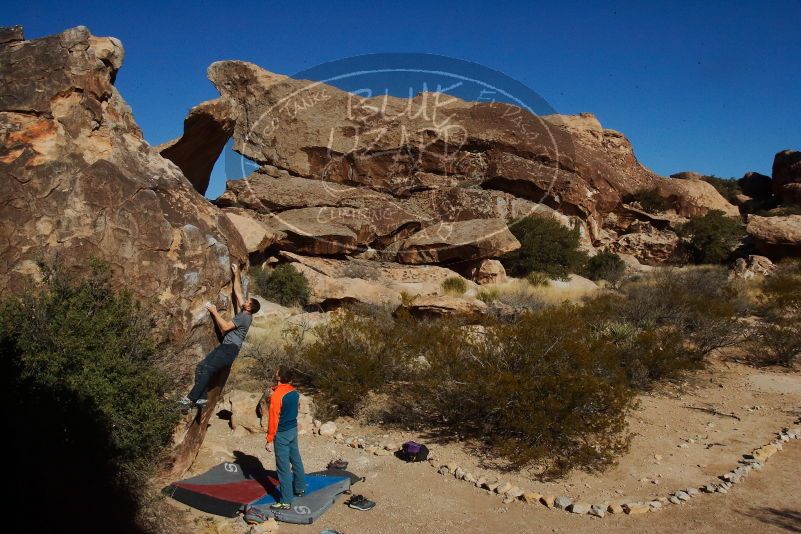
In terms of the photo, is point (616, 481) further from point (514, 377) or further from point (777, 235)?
point (777, 235)

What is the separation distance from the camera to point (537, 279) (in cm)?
1902

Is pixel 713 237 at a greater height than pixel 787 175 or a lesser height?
lesser

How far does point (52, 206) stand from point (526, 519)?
4.58 m

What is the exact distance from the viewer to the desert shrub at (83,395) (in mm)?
3449

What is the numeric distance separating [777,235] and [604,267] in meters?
6.30

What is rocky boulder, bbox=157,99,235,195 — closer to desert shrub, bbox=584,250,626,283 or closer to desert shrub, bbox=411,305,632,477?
desert shrub, bbox=411,305,632,477

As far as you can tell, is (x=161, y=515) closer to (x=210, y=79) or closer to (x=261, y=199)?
(x=261, y=199)

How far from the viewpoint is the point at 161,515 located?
392cm

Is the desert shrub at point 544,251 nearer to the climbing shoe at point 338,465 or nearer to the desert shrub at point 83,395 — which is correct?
the climbing shoe at point 338,465

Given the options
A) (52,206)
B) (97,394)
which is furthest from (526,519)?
(52,206)

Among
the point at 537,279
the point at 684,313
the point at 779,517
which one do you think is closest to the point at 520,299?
the point at 684,313

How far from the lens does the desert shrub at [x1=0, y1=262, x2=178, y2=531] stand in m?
3.45

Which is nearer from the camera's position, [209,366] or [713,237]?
[209,366]

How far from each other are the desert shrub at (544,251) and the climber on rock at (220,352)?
54.4 feet
